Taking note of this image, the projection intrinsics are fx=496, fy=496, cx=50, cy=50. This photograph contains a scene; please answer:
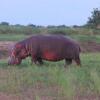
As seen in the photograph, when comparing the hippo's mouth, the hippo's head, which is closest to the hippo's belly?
the hippo's head

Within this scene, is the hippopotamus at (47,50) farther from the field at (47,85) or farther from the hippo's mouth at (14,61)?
the field at (47,85)

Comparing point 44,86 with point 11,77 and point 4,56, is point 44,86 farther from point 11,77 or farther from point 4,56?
point 4,56

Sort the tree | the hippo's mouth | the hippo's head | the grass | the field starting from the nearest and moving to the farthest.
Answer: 1. the field
2. the grass
3. the hippo's mouth
4. the hippo's head
5. the tree

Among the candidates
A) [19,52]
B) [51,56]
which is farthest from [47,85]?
[19,52]

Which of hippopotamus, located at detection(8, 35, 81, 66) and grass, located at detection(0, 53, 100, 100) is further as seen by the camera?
hippopotamus, located at detection(8, 35, 81, 66)

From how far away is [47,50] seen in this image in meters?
15.6

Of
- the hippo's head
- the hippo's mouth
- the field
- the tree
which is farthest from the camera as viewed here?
the tree

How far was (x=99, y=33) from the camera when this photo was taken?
40.6 meters

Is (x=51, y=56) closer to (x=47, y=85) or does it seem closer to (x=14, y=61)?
(x=14, y=61)

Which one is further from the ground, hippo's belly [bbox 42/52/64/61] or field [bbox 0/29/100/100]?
field [bbox 0/29/100/100]

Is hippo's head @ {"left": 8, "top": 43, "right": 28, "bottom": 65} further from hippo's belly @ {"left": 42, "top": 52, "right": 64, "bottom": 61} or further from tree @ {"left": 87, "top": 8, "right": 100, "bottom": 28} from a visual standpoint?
tree @ {"left": 87, "top": 8, "right": 100, "bottom": 28}

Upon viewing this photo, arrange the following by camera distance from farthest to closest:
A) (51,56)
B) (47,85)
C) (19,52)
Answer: (19,52) → (51,56) → (47,85)

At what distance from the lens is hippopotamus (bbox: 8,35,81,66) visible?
15516 mm

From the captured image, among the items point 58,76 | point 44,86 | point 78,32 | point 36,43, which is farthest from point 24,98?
point 78,32
